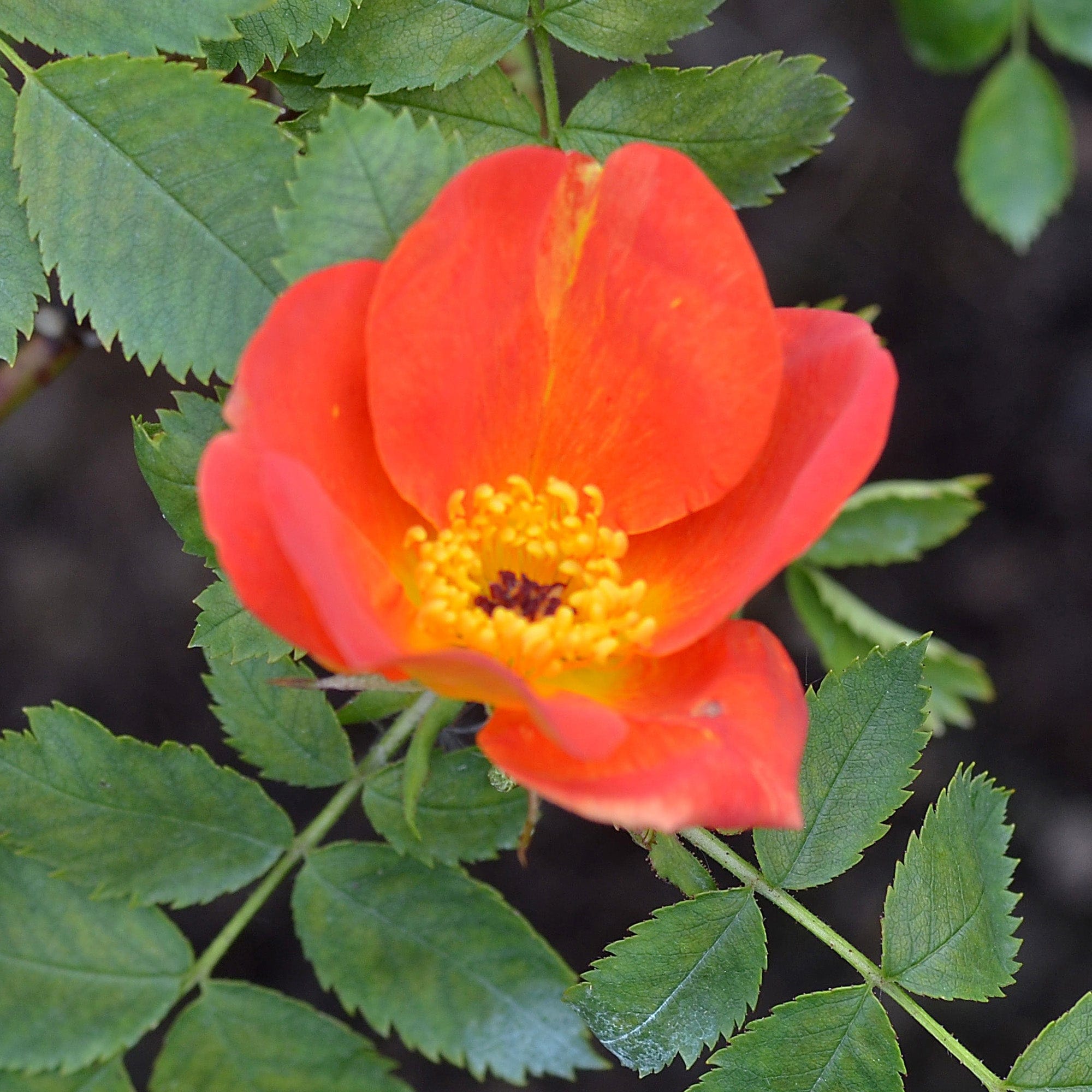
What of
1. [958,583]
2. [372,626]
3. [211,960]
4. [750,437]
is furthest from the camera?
[958,583]

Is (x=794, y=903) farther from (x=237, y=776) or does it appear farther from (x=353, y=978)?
(x=237, y=776)

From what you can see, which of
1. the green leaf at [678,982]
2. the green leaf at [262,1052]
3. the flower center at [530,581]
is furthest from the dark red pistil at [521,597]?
the green leaf at [262,1052]

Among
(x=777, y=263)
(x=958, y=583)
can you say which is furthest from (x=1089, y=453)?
(x=777, y=263)

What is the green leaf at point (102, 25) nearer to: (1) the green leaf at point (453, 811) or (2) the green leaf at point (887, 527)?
(1) the green leaf at point (453, 811)

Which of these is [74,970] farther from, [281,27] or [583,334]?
[281,27]

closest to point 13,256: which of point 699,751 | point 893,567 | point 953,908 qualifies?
point 699,751
